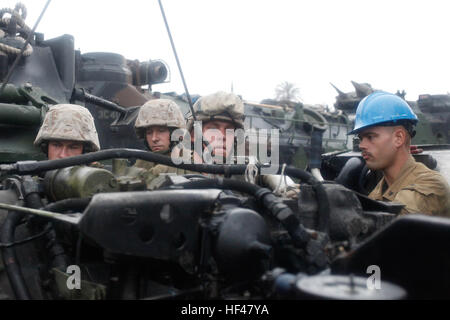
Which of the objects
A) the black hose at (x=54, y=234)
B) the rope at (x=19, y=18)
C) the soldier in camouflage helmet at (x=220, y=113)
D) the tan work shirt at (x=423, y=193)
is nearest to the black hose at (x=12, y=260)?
the black hose at (x=54, y=234)

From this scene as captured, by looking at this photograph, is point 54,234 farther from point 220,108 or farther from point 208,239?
point 220,108

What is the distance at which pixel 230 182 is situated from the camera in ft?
6.49

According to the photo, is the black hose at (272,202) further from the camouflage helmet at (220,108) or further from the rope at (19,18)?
the rope at (19,18)

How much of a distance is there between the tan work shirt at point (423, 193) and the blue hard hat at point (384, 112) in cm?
35

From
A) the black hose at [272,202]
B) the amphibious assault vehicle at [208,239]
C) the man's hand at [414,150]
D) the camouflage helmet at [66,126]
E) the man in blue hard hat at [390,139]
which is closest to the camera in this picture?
the amphibious assault vehicle at [208,239]

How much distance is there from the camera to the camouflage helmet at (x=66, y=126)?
3324 mm

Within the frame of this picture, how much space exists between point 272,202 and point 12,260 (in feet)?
3.91

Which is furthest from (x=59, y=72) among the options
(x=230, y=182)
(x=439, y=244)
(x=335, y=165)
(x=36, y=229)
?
(x=439, y=244)

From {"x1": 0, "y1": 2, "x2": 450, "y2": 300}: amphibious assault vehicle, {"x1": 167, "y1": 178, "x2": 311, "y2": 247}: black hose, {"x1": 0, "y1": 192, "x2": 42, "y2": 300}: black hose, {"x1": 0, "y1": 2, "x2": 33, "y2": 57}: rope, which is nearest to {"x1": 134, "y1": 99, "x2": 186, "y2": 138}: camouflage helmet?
{"x1": 0, "y1": 2, "x2": 450, "y2": 300}: amphibious assault vehicle

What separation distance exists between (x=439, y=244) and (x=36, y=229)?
1841 millimetres

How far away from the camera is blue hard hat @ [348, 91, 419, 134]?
3.07m

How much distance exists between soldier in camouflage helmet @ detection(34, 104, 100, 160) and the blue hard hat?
187 cm

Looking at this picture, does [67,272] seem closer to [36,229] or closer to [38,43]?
[36,229]

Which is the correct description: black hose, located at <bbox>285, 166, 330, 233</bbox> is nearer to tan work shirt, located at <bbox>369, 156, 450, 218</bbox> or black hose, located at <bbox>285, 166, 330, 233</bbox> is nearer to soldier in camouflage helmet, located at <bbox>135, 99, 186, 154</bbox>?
tan work shirt, located at <bbox>369, 156, 450, 218</bbox>
